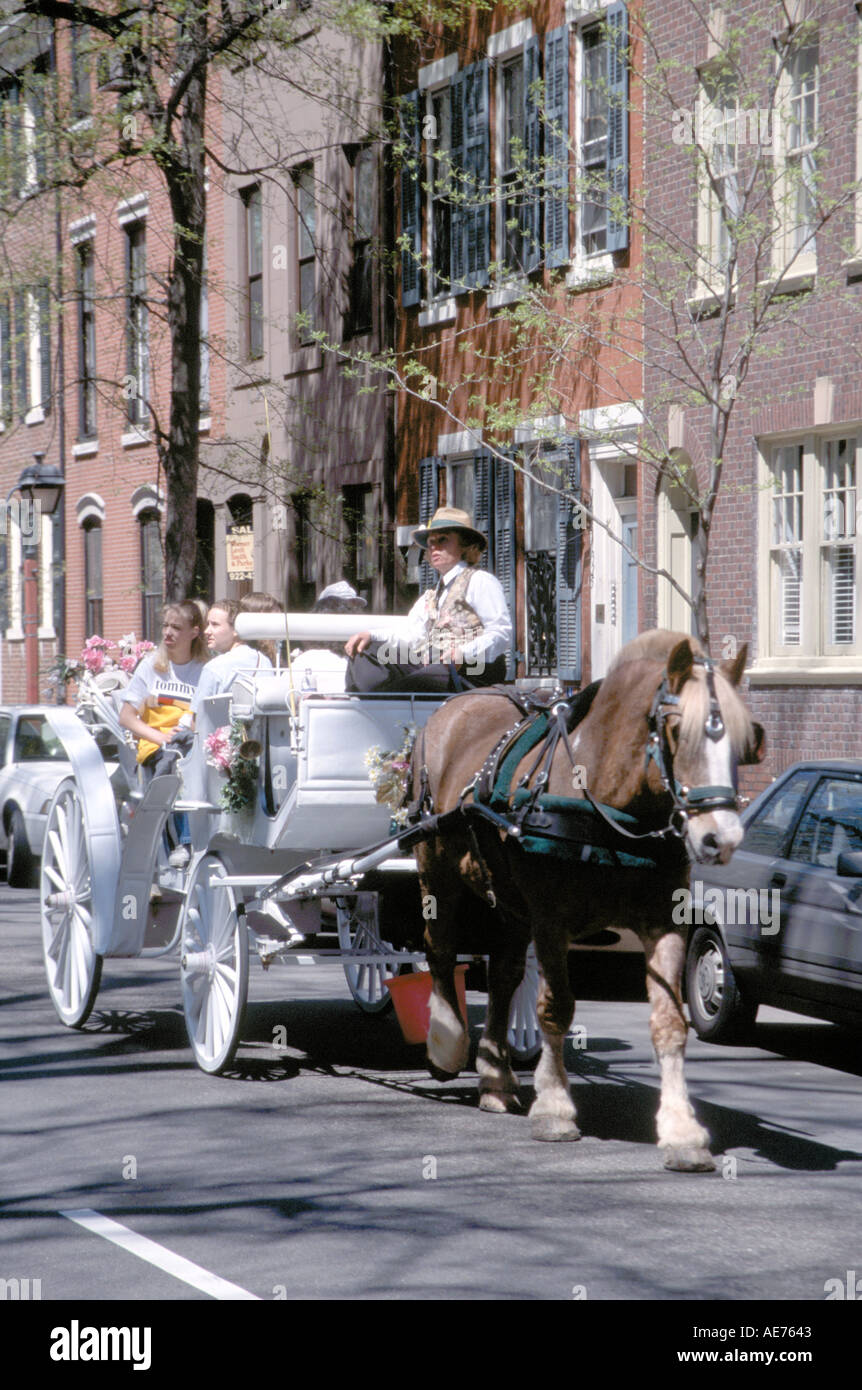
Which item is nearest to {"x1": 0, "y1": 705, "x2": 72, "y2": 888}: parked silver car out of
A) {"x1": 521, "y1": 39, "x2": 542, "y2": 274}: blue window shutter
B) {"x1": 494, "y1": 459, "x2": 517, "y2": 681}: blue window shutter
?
{"x1": 494, "y1": 459, "x2": 517, "y2": 681}: blue window shutter

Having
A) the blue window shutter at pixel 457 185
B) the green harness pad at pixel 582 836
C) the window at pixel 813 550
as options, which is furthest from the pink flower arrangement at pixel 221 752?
the blue window shutter at pixel 457 185

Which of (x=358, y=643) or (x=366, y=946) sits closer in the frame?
(x=358, y=643)

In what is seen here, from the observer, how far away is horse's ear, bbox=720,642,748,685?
6.59m

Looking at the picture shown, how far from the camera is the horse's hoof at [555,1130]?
737cm

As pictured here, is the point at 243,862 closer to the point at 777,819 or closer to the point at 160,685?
the point at 160,685

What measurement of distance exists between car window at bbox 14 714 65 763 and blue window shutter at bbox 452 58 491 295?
21.5ft

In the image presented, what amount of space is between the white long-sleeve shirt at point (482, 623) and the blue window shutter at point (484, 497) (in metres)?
13.1

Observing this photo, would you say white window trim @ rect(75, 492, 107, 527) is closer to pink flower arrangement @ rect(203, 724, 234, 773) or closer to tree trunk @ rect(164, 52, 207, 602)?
tree trunk @ rect(164, 52, 207, 602)

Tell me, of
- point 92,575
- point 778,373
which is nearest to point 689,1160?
point 778,373

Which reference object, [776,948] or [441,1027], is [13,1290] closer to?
[441,1027]

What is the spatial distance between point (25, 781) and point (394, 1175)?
1291cm

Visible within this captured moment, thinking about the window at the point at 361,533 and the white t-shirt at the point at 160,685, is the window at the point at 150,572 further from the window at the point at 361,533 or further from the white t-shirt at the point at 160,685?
the white t-shirt at the point at 160,685

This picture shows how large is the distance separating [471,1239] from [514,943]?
9.07ft

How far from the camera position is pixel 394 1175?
682 cm
